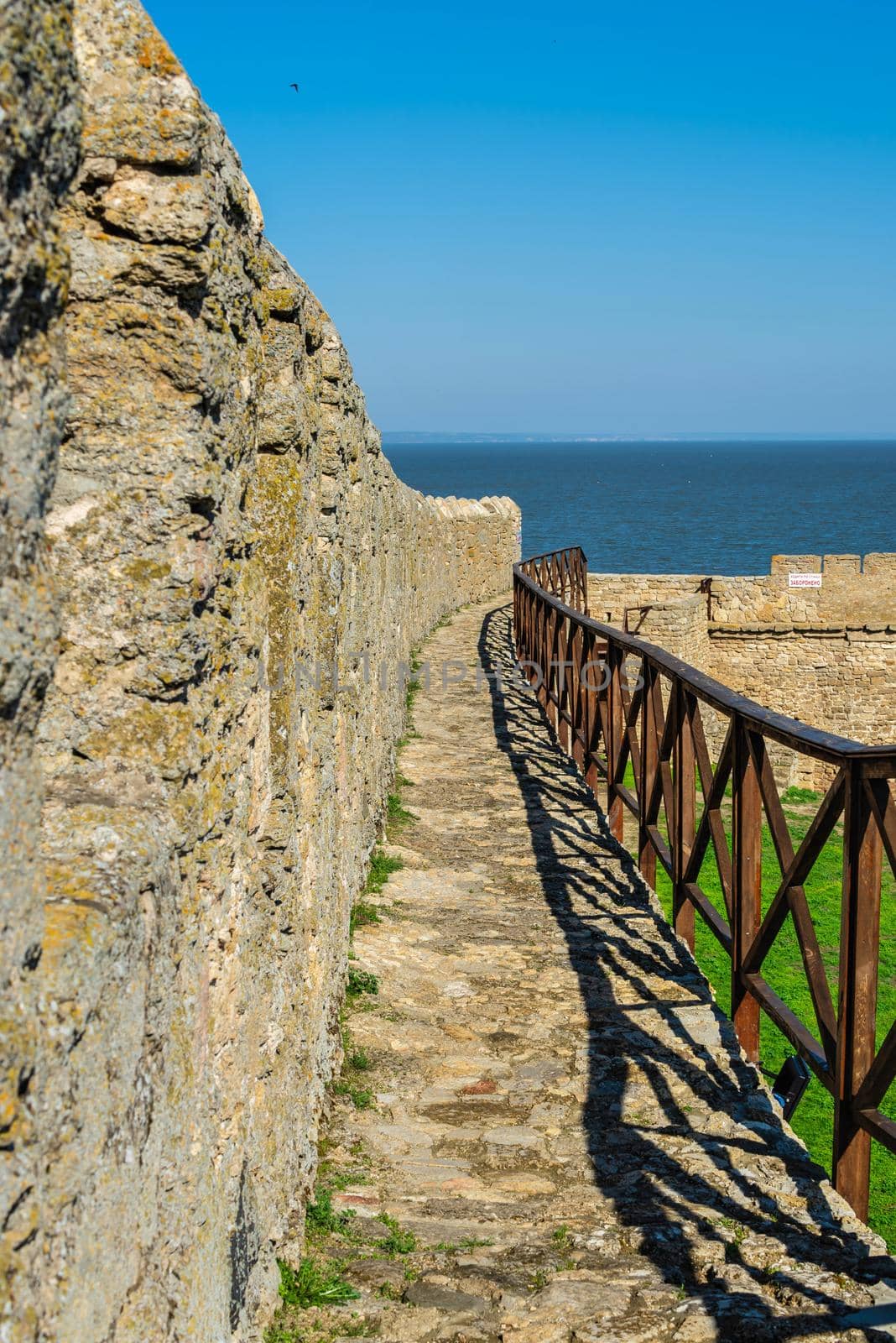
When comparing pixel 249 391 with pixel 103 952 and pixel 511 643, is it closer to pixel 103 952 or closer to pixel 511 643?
pixel 103 952

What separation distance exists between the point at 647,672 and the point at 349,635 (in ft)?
4.73

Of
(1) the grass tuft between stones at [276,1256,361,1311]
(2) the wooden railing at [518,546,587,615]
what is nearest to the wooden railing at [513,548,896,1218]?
(1) the grass tuft between stones at [276,1256,361,1311]

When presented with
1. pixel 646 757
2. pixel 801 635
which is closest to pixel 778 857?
pixel 646 757

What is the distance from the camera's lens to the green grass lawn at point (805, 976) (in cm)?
559

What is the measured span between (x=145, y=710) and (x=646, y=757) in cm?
431

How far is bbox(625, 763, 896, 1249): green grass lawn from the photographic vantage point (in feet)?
18.4

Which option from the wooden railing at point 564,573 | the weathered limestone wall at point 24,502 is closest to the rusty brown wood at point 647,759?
the weathered limestone wall at point 24,502

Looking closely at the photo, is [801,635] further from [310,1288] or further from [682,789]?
[310,1288]

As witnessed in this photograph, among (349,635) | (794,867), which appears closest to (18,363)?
(794,867)

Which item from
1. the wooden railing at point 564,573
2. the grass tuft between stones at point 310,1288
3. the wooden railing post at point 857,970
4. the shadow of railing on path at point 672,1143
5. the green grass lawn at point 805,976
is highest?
the wooden railing at point 564,573

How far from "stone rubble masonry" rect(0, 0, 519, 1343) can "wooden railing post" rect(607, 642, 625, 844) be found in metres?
3.89

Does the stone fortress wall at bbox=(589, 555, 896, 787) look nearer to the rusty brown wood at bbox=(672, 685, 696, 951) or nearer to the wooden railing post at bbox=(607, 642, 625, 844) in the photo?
the wooden railing post at bbox=(607, 642, 625, 844)

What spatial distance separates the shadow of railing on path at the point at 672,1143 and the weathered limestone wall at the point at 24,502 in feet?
7.04

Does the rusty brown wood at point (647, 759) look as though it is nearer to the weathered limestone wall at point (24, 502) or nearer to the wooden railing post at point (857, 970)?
the wooden railing post at point (857, 970)
